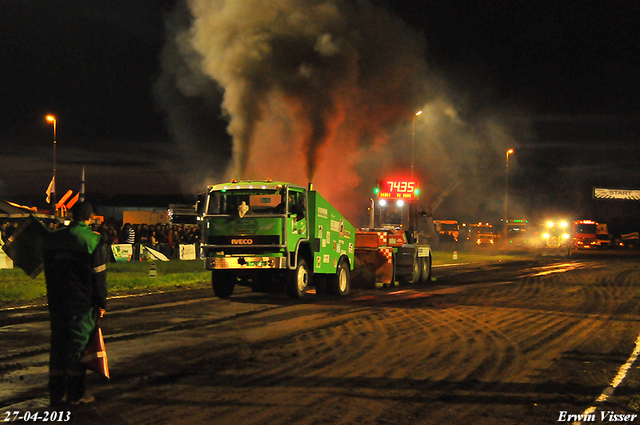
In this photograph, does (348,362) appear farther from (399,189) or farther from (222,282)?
(399,189)

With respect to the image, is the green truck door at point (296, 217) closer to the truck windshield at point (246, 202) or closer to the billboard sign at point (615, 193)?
the truck windshield at point (246, 202)

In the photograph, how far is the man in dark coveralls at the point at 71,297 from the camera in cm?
577

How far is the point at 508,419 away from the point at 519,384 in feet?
4.52

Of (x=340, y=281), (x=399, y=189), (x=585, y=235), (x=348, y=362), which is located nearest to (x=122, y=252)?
(x=399, y=189)

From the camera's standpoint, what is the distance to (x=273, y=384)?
22.6ft

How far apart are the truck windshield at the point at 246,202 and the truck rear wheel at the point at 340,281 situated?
3045mm

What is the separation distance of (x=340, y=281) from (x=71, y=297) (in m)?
11.5

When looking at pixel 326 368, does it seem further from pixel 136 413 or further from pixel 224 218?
pixel 224 218

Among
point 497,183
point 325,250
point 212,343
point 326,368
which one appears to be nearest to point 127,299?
point 325,250

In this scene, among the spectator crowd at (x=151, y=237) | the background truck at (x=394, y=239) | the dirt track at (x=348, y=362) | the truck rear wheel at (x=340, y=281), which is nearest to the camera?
the dirt track at (x=348, y=362)

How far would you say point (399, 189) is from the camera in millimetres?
21938

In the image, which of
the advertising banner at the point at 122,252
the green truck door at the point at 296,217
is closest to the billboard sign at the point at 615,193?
the advertising banner at the point at 122,252

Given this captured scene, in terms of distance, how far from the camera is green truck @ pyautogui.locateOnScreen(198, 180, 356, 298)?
1434cm

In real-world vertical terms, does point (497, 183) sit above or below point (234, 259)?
above
